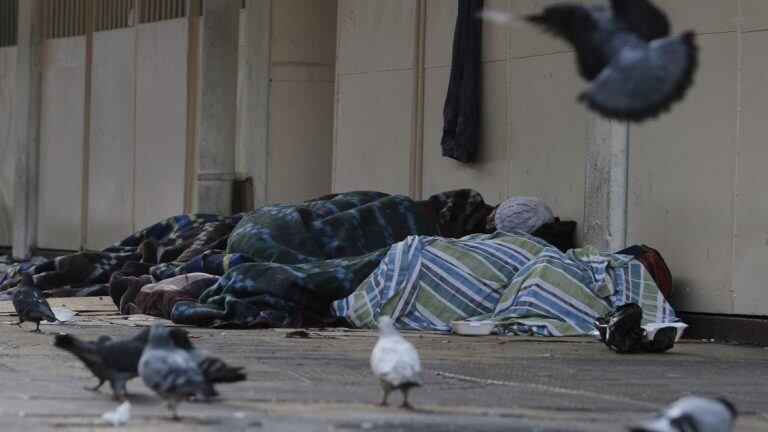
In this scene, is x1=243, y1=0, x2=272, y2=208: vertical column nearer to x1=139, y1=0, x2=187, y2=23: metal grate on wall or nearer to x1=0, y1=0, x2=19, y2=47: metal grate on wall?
x1=139, y1=0, x2=187, y2=23: metal grate on wall

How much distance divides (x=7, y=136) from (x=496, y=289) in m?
9.99

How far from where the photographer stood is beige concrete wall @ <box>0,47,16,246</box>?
16344 millimetres

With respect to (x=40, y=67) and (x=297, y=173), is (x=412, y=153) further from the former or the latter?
(x=40, y=67)

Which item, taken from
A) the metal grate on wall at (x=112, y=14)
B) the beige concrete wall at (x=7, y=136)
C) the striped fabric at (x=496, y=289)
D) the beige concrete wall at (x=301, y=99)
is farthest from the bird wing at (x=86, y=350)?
the beige concrete wall at (x=7, y=136)

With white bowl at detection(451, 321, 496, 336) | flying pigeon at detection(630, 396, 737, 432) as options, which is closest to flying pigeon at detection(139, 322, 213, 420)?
flying pigeon at detection(630, 396, 737, 432)

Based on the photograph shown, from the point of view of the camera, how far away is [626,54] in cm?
332

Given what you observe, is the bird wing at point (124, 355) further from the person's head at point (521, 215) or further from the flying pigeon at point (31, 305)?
the person's head at point (521, 215)

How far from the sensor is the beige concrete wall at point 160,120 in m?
13.6

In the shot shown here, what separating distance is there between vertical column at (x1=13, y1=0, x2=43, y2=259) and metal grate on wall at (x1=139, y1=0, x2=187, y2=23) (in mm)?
2149

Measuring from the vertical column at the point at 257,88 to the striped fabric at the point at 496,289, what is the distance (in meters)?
4.68

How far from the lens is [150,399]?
455 centimetres

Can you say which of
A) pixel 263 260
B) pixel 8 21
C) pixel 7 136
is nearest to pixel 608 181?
pixel 263 260

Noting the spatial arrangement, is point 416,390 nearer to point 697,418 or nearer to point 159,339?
point 159,339

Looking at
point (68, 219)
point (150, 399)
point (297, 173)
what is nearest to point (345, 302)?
point (150, 399)
